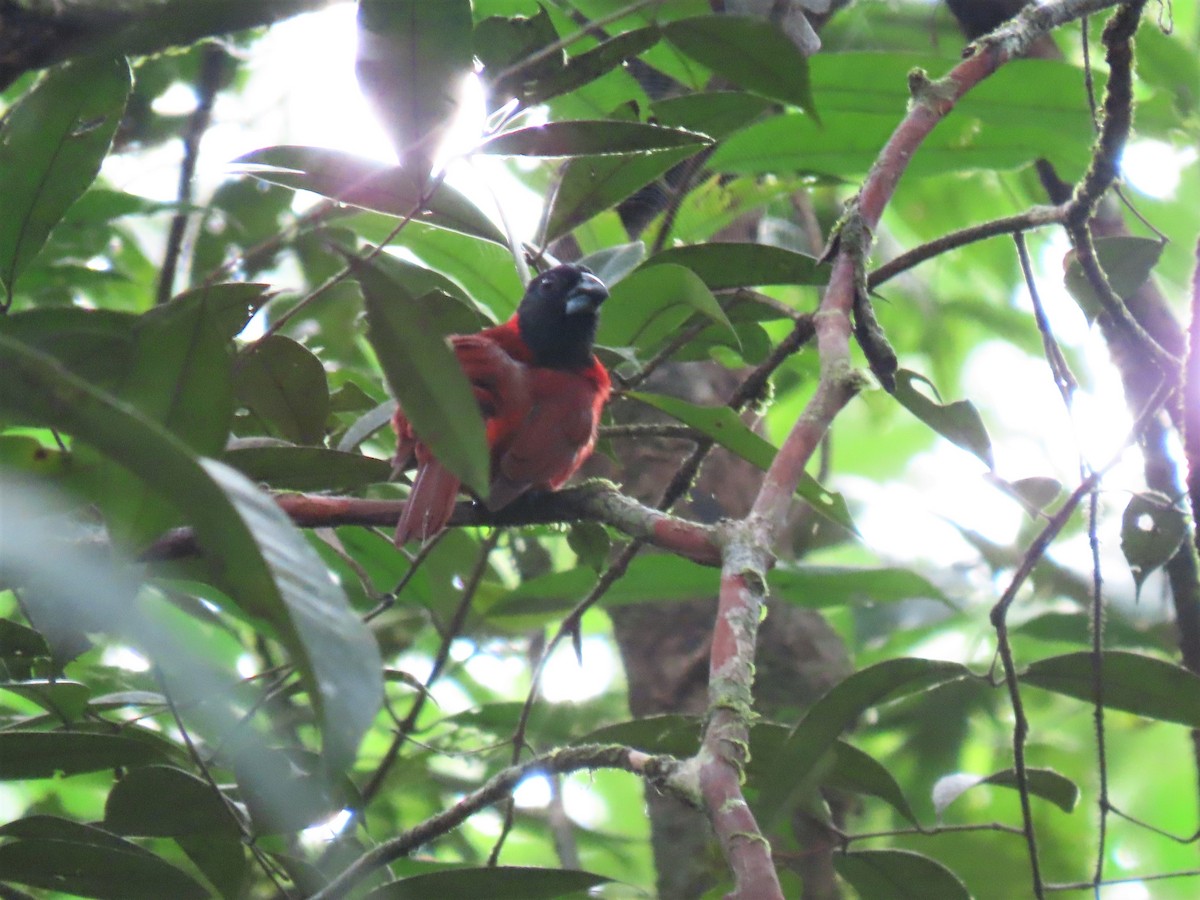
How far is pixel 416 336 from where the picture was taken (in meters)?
1.29

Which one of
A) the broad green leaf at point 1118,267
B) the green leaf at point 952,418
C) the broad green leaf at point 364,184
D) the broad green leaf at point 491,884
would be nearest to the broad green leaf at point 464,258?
the broad green leaf at point 364,184

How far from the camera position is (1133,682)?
6.68ft

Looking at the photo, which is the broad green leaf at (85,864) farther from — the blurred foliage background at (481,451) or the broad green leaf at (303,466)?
the broad green leaf at (303,466)

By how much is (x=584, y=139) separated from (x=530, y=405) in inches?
51.4

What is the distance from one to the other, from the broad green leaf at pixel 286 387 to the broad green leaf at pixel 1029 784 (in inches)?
52.5

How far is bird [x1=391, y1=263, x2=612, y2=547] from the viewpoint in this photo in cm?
232

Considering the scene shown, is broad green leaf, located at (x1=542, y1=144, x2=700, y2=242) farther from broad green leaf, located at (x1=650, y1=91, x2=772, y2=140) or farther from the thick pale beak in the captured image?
the thick pale beak

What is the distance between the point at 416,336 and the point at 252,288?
26.5 inches

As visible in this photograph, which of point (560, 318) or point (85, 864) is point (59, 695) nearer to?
point (85, 864)

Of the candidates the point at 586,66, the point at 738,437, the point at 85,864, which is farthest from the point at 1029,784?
the point at 85,864

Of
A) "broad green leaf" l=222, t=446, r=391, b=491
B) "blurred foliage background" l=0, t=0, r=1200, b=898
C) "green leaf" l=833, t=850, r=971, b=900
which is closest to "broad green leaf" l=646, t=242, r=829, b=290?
"blurred foliage background" l=0, t=0, r=1200, b=898

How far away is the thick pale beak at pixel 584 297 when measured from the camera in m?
2.94

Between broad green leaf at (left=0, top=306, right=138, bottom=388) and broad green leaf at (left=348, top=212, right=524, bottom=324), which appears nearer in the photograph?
broad green leaf at (left=0, top=306, right=138, bottom=388)

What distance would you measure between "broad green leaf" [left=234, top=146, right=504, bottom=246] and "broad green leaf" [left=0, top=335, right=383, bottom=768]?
0.86m
